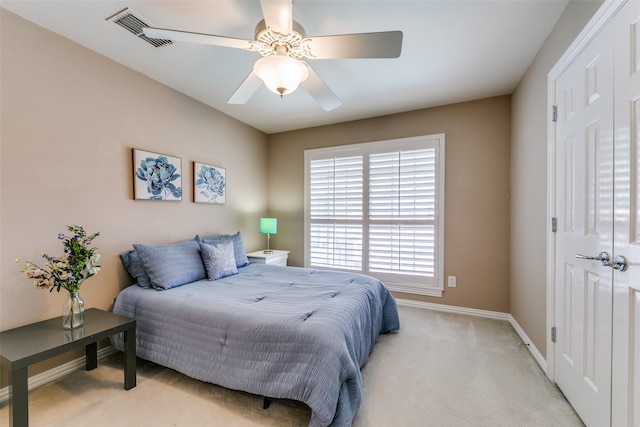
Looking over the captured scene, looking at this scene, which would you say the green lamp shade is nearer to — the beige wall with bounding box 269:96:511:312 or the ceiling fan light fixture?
the beige wall with bounding box 269:96:511:312

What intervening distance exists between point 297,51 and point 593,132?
1.80m

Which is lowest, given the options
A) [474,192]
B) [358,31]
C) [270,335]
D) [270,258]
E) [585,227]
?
[270,335]

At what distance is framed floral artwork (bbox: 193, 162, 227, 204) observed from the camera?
3158 millimetres

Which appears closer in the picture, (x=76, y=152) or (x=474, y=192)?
(x=76, y=152)

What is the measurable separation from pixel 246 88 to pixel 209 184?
62.6 inches

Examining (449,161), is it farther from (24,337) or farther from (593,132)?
(24,337)

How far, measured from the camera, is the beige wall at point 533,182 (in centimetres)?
194

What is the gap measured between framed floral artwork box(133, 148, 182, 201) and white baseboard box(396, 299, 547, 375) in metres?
3.15

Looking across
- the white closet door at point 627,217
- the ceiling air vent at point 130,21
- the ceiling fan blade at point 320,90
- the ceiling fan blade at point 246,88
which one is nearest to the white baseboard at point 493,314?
the white closet door at point 627,217

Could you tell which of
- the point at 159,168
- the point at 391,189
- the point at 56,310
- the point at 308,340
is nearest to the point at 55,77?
the point at 159,168

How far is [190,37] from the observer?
156 cm

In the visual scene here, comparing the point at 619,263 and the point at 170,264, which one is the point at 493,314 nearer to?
the point at 619,263

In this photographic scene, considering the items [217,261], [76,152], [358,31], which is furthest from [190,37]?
[217,261]

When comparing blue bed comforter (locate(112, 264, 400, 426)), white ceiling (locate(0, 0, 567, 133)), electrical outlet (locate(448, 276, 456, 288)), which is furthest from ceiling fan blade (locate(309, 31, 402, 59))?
electrical outlet (locate(448, 276, 456, 288))
